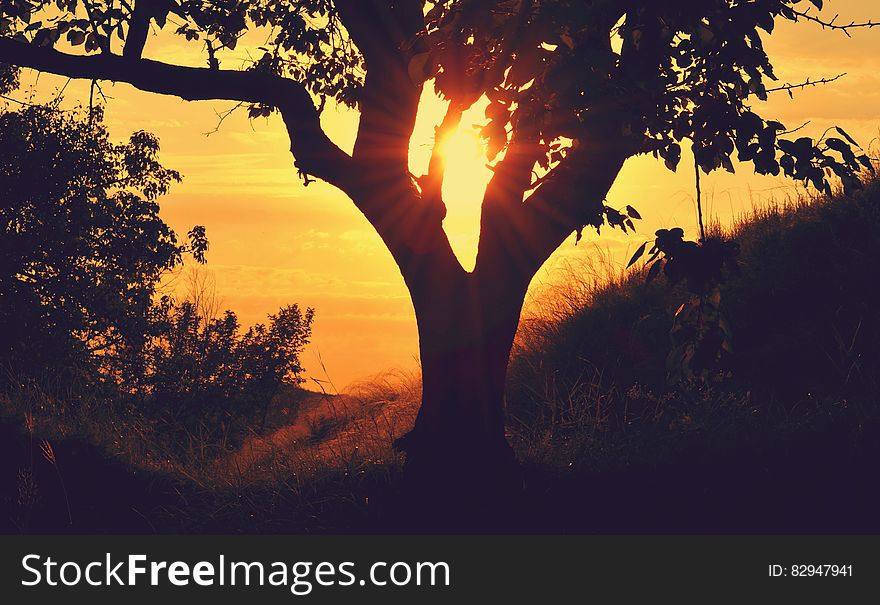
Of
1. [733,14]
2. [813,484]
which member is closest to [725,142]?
[733,14]

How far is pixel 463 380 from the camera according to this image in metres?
7.06

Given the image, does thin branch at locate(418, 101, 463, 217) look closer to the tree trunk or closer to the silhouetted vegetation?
the tree trunk

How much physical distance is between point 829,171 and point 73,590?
5.28m

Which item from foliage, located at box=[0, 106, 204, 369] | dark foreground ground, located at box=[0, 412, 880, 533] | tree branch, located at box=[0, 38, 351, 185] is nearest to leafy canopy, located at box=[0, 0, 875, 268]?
tree branch, located at box=[0, 38, 351, 185]

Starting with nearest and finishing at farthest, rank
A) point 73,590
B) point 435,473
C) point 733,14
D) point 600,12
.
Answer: point 600,12
point 733,14
point 73,590
point 435,473

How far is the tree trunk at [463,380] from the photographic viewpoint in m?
7.00

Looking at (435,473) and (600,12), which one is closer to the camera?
(600,12)

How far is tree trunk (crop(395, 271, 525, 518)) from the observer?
7.00 meters

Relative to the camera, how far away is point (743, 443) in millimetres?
7438

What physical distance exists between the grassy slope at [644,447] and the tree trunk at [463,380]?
13.0 inches

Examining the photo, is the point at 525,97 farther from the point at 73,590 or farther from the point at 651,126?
the point at 73,590

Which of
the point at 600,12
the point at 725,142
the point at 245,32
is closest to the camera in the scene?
the point at 600,12

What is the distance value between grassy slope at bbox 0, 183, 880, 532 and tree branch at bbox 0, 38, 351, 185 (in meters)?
2.45

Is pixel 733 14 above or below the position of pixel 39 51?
below
